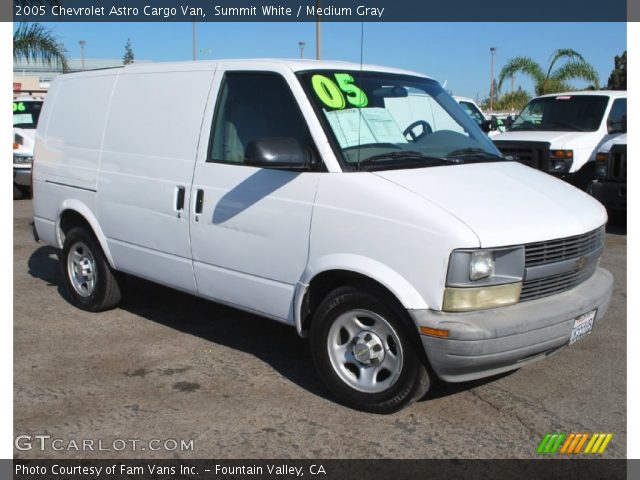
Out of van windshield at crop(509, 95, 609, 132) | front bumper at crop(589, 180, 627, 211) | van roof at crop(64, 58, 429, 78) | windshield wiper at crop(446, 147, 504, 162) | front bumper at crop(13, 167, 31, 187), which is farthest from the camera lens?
front bumper at crop(13, 167, 31, 187)

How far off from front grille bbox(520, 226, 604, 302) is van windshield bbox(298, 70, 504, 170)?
922 mm

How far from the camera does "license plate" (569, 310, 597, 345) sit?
158 inches

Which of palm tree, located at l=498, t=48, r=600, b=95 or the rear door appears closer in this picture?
the rear door

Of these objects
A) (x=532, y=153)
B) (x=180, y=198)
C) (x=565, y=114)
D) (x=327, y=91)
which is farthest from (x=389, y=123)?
(x=565, y=114)

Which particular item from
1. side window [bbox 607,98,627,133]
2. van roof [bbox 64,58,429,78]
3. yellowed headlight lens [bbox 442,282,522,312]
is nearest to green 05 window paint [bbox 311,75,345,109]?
van roof [bbox 64,58,429,78]

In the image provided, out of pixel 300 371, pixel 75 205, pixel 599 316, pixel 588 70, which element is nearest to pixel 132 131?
pixel 75 205

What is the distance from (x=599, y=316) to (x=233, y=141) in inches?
105

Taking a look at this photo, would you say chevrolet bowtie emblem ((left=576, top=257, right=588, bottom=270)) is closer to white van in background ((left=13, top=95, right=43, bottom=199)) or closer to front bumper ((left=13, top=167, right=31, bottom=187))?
white van in background ((left=13, top=95, right=43, bottom=199))

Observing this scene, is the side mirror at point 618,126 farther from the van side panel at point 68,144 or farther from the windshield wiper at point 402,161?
the van side panel at point 68,144

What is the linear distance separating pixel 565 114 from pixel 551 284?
8.99 metres

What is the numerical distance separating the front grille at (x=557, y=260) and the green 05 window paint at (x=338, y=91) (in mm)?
1505

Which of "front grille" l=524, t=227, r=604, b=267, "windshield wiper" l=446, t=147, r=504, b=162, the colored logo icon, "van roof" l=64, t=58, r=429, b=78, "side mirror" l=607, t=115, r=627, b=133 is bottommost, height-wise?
the colored logo icon

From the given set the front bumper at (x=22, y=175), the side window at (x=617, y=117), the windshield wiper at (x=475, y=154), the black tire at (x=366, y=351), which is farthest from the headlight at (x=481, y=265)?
the front bumper at (x=22, y=175)

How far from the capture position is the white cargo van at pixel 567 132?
11117mm
